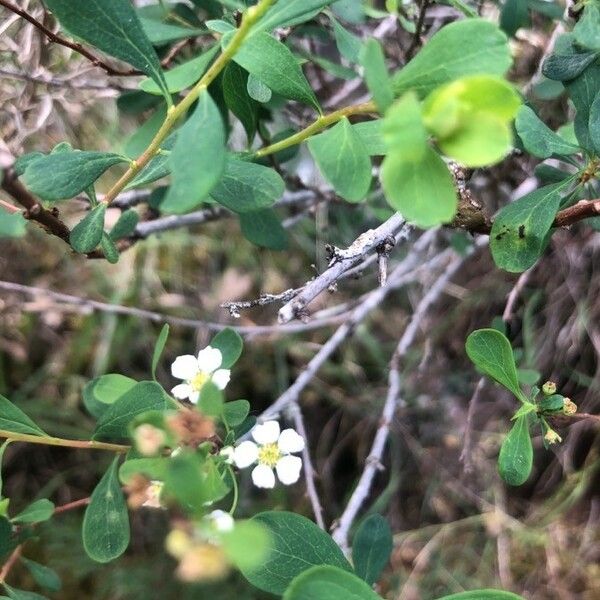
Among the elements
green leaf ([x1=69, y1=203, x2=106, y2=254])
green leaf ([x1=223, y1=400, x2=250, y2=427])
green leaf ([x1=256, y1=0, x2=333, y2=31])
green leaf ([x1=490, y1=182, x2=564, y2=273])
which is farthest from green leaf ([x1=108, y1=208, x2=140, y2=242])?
green leaf ([x1=490, y1=182, x2=564, y2=273])

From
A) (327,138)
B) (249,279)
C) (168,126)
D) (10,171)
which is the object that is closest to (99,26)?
(168,126)

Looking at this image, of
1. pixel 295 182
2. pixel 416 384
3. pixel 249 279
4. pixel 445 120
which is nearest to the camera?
pixel 445 120

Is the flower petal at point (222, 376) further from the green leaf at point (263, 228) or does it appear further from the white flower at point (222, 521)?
the green leaf at point (263, 228)

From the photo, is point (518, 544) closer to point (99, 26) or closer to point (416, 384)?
point (416, 384)

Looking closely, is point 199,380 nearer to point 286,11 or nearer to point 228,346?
point 228,346

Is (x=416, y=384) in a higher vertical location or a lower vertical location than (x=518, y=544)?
higher

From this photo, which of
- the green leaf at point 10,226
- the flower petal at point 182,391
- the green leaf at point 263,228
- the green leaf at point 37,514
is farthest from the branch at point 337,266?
the green leaf at point 37,514

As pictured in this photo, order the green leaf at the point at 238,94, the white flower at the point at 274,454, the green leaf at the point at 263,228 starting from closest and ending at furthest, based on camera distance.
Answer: the white flower at the point at 274,454 → the green leaf at the point at 238,94 → the green leaf at the point at 263,228
